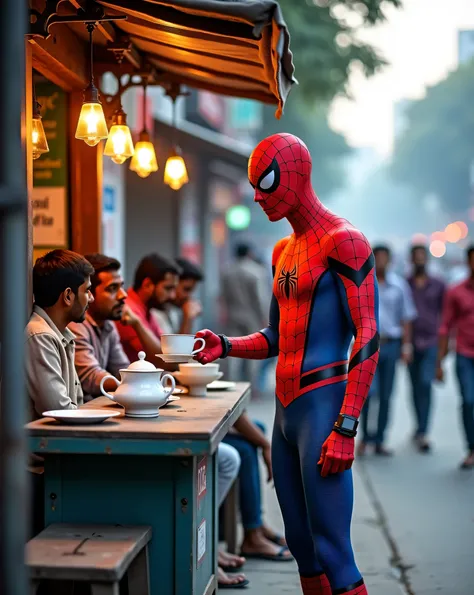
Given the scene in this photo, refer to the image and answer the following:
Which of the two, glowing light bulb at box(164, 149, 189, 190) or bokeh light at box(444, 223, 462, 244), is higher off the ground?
bokeh light at box(444, 223, 462, 244)

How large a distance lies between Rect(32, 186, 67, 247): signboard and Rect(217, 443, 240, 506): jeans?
2.10m

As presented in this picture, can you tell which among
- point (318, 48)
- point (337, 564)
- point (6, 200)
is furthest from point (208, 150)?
point (6, 200)

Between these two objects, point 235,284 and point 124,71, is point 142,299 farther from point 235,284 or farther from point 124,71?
point 235,284

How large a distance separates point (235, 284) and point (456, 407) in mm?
3714

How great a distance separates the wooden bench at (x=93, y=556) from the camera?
3.68 m

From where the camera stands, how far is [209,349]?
489cm

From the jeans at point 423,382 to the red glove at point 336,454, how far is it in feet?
23.4

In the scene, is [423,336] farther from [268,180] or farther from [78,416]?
[78,416]

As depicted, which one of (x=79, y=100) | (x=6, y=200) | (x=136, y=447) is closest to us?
(x=6, y=200)

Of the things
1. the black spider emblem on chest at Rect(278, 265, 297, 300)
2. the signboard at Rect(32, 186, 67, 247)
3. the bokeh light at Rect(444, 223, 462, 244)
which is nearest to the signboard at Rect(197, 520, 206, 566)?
the black spider emblem on chest at Rect(278, 265, 297, 300)

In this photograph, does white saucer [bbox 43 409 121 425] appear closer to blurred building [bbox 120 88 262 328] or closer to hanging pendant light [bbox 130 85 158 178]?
hanging pendant light [bbox 130 85 158 178]

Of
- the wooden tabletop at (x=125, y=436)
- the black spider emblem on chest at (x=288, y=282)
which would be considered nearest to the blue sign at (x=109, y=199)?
the black spider emblem on chest at (x=288, y=282)

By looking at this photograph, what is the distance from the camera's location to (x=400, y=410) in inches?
591

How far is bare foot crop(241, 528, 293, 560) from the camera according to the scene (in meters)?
6.65
